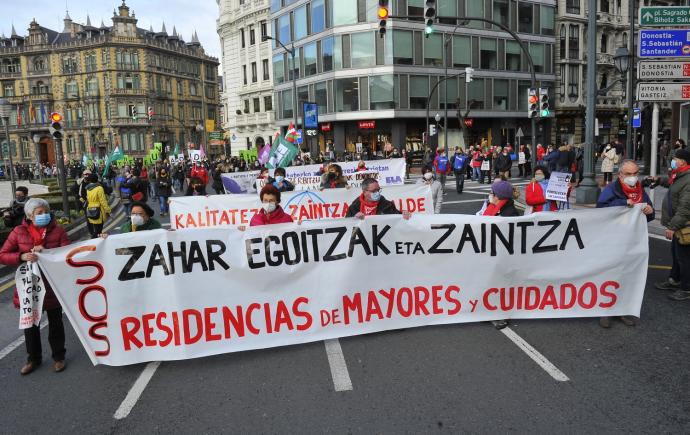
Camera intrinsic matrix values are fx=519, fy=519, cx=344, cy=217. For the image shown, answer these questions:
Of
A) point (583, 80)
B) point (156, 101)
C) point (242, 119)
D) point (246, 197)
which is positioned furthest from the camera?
point (156, 101)

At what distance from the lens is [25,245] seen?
4812 millimetres

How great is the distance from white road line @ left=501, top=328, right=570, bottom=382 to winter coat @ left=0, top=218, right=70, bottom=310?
4.50m

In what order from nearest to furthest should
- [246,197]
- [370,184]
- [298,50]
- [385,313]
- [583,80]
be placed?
[385,313] < [370,184] < [246,197] < [298,50] < [583,80]

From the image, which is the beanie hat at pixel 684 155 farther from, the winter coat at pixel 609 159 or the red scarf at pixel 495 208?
the winter coat at pixel 609 159

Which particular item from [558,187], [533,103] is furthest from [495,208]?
[533,103]

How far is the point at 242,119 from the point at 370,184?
178ft

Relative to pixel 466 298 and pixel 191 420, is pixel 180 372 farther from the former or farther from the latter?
pixel 466 298

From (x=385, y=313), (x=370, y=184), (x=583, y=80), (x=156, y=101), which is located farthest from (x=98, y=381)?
(x=156, y=101)

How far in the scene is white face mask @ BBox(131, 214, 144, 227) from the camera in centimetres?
537

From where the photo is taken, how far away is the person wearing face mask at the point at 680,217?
6125mm

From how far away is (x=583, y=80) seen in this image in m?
51.3

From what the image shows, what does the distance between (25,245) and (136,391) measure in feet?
5.68

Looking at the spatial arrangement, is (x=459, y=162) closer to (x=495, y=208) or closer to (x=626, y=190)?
(x=626, y=190)

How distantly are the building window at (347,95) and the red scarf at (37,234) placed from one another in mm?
37750
